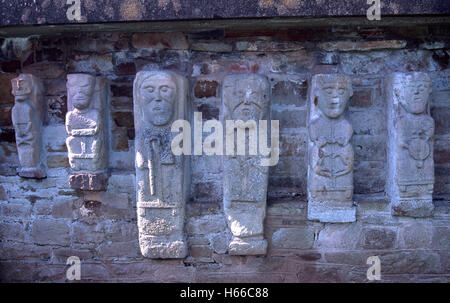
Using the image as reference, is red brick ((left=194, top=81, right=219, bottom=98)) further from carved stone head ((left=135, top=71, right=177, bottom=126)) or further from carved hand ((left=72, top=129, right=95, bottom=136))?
carved hand ((left=72, top=129, right=95, bottom=136))

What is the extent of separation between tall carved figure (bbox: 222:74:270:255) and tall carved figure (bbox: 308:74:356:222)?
13.0 inches

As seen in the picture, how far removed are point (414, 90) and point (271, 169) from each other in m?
1.07

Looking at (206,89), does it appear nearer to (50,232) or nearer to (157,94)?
(157,94)

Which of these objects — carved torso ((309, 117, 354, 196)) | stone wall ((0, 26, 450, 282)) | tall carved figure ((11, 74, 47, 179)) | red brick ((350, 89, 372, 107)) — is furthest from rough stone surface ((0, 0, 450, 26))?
carved torso ((309, 117, 354, 196))

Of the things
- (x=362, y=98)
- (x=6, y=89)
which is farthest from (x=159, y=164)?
(x=362, y=98)

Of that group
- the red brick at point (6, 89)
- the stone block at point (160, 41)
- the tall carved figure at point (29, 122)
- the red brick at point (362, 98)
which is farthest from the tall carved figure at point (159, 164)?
the red brick at point (362, 98)

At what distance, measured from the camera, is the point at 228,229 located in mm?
2777

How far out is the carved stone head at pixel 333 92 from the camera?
260cm

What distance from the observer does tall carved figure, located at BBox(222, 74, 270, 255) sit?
262 centimetres

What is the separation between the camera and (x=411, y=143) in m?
2.61

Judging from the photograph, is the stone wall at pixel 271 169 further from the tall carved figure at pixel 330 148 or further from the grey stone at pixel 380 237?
the tall carved figure at pixel 330 148

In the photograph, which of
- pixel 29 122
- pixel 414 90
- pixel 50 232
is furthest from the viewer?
pixel 50 232

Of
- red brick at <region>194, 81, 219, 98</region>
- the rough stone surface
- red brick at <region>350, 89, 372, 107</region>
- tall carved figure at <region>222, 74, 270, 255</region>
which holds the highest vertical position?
the rough stone surface

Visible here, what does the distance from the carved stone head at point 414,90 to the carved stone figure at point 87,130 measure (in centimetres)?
202
